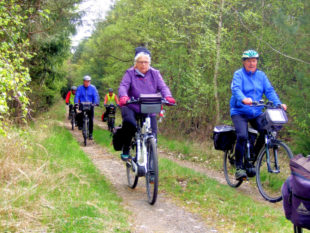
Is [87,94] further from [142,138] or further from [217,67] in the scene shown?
[142,138]

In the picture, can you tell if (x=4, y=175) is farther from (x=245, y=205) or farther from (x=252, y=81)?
(x=252, y=81)

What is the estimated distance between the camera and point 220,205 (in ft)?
16.4

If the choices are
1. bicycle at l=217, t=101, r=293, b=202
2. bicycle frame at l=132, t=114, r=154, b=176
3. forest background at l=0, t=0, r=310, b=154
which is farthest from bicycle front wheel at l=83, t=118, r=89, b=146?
bicycle at l=217, t=101, r=293, b=202

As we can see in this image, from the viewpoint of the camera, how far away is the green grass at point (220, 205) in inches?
168

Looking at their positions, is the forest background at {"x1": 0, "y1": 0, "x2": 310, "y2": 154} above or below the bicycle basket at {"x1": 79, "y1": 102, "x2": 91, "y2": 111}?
above

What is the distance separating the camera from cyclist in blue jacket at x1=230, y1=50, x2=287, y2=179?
230 inches

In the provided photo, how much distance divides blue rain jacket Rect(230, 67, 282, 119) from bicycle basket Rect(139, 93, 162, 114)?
1440 mm

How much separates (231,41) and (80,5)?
5.75 meters

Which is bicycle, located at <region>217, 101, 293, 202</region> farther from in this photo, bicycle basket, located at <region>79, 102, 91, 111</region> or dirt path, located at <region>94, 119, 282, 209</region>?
bicycle basket, located at <region>79, 102, 91, 111</region>

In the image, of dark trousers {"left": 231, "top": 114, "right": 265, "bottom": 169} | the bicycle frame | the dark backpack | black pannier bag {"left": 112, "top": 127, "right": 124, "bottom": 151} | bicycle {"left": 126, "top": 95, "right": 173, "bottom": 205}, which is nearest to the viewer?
the dark backpack

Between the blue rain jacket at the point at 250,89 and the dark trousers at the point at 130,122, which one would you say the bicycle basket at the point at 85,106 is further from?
the blue rain jacket at the point at 250,89

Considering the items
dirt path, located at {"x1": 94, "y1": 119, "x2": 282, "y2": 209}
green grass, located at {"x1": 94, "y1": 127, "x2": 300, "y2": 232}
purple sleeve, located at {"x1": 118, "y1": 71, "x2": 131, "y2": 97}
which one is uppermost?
purple sleeve, located at {"x1": 118, "y1": 71, "x2": 131, "y2": 97}

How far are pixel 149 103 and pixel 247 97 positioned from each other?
1.79 metres

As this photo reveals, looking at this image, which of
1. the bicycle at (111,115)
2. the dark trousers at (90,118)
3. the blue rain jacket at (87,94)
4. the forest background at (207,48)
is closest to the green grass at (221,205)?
the forest background at (207,48)
